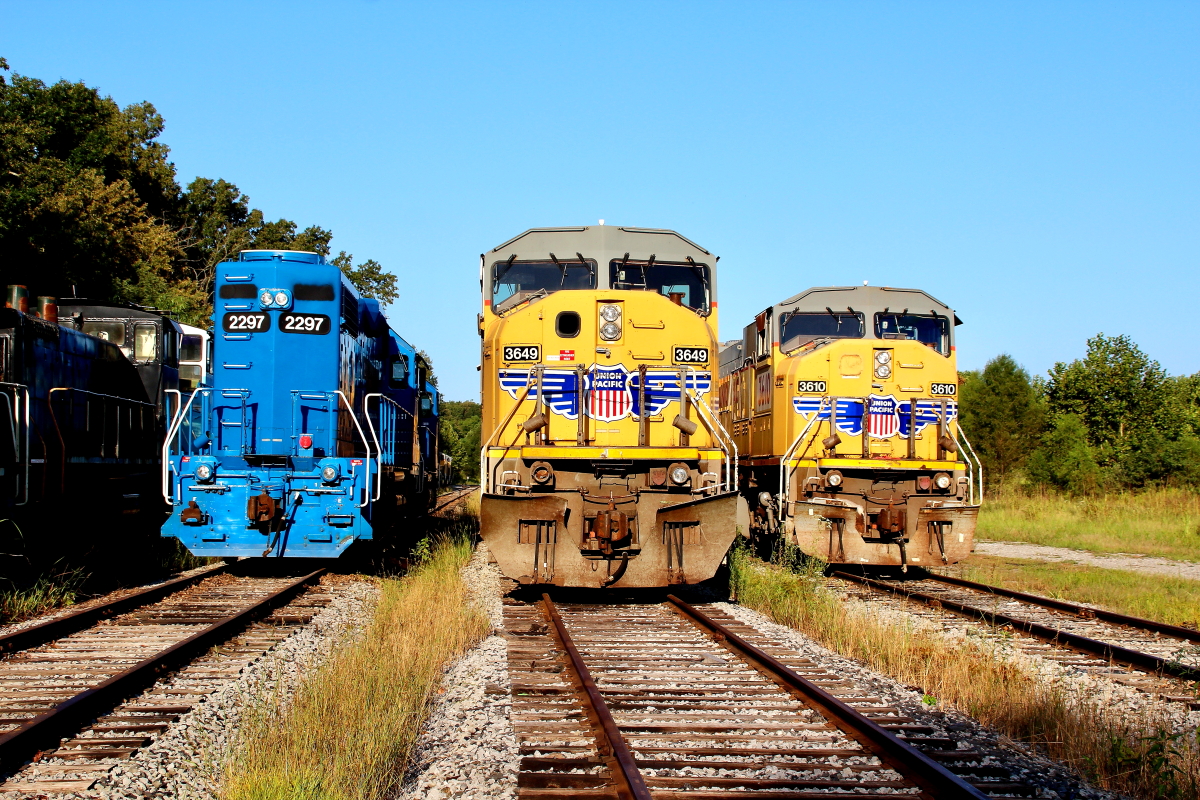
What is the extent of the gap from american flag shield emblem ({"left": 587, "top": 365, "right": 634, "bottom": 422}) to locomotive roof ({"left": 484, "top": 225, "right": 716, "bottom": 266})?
126cm

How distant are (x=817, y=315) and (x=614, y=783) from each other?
9.89 m

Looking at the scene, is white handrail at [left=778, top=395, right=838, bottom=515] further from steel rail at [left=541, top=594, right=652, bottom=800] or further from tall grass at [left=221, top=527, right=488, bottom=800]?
steel rail at [left=541, top=594, right=652, bottom=800]

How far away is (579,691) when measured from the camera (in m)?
5.90

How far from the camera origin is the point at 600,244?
9969 millimetres

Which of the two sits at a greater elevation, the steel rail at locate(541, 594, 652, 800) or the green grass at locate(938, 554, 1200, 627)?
the steel rail at locate(541, 594, 652, 800)

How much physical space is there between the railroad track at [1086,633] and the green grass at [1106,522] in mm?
7310

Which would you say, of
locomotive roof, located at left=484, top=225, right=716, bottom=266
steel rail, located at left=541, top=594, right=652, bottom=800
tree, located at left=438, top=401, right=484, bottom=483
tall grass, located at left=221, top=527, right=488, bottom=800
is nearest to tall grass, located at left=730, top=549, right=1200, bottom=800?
steel rail, located at left=541, top=594, right=652, bottom=800

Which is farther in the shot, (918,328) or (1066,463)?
(1066,463)

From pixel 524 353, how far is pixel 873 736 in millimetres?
5626

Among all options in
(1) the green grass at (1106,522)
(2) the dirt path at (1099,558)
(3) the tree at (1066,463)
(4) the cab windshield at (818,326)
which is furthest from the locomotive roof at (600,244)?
(3) the tree at (1066,463)

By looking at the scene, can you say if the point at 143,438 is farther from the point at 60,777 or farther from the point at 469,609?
the point at 60,777

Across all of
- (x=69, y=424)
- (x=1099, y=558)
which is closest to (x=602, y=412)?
(x=69, y=424)

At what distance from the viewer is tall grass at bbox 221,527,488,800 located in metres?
4.15

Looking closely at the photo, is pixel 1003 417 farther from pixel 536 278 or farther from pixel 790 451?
pixel 536 278
